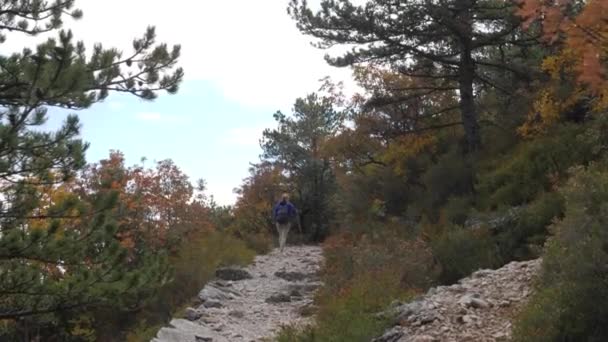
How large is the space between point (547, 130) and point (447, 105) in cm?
701

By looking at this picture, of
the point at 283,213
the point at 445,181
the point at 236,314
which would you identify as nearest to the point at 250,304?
the point at 236,314

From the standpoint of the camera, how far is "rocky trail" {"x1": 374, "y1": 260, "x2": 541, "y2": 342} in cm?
794

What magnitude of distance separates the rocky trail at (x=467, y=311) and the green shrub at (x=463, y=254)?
258 cm

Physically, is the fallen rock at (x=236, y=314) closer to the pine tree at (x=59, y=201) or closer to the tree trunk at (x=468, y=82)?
the pine tree at (x=59, y=201)

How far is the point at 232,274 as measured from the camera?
17078 mm

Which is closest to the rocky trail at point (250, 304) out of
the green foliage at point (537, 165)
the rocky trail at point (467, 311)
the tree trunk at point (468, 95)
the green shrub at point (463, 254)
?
the green shrub at point (463, 254)

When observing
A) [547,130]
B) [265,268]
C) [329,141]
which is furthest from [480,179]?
[329,141]

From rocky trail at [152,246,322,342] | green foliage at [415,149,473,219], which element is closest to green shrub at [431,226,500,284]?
rocky trail at [152,246,322,342]

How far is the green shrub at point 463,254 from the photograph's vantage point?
12508mm

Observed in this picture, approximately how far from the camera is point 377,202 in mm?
22469

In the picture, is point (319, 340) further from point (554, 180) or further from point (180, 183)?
point (180, 183)

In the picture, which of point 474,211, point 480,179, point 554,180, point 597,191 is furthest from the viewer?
point 480,179

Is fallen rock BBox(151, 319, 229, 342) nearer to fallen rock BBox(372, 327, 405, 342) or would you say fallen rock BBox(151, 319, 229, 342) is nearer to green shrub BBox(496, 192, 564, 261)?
fallen rock BBox(372, 327, 405, 342)

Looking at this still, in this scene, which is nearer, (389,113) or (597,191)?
(597,191)
